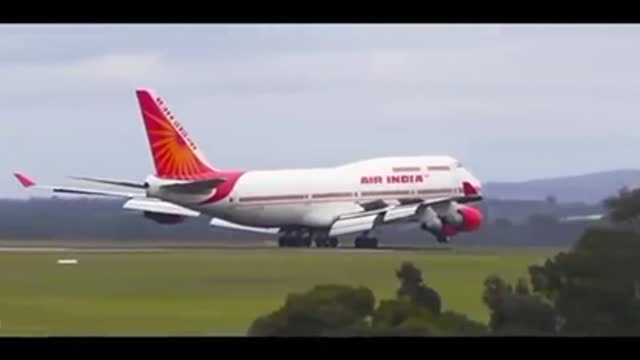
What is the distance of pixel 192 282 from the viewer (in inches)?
220

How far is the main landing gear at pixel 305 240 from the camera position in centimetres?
1048

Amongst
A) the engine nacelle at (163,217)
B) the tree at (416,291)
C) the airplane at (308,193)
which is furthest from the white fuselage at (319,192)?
the tree at (416,291)

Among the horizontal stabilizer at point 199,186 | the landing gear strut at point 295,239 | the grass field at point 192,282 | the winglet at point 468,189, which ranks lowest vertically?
the grass field at point 192,282

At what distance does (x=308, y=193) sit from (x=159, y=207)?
239 centimetres

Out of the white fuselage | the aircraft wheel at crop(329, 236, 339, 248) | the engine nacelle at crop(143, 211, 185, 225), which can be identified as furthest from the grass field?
the white fuselage

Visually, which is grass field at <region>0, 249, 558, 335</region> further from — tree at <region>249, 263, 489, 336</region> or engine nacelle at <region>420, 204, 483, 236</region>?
engine nacelle at <region>420, 204, 483, 236</region>

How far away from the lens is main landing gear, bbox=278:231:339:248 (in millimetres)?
10477

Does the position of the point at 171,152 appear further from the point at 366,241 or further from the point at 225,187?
the point at 366,241

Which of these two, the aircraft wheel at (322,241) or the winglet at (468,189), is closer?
the winglet at (468,189)

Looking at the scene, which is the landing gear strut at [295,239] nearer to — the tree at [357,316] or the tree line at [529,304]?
the tree line at [529,304]

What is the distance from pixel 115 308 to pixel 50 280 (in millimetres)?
1521
